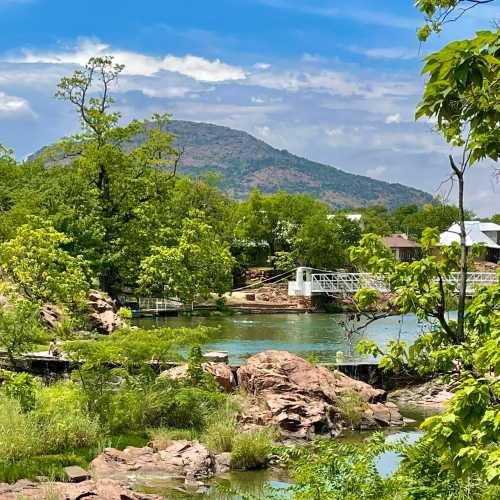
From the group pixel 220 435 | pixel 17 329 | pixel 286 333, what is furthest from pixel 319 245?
pixel 220 435

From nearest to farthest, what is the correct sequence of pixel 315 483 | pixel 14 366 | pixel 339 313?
1. pixel 315 483
2. pixel 14 366
3. pixel 339 313

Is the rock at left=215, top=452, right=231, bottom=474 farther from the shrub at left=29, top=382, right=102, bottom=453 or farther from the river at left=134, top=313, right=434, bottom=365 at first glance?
the river at left=134, top=313, right=434, bottom=365

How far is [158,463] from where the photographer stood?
42.3 ft

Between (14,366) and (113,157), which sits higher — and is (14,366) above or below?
below

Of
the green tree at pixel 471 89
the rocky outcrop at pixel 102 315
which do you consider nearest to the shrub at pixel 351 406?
the rocky outcrop at pixel 102 315

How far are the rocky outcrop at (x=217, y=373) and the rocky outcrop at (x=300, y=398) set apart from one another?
272mm

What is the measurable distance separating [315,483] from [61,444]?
6.54 m

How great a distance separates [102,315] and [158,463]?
16526 mm

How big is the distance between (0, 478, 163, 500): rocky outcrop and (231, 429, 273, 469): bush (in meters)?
2.95

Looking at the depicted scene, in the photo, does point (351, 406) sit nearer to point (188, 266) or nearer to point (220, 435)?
point (220, 435)

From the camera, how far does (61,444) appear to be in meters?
13.1

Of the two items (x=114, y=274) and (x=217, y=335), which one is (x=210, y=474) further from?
(x=114, y=274)

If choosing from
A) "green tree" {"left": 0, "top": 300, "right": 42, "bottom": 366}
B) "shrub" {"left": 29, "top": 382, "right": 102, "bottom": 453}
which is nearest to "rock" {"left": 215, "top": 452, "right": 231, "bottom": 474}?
"shrub" {"left": 29, "top": 382, "right": 102, "bottom": 453}

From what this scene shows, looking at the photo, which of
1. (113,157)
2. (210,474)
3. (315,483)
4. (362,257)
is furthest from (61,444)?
(113,157)
